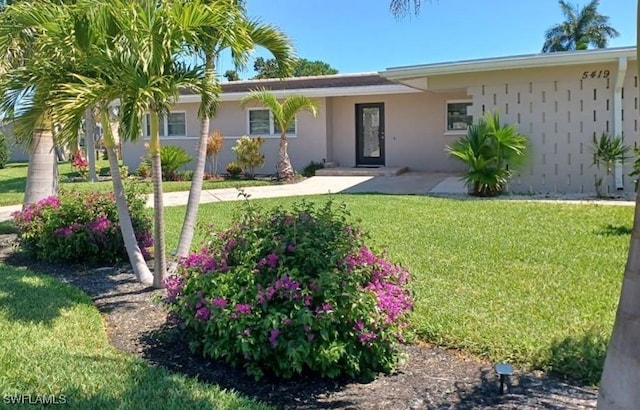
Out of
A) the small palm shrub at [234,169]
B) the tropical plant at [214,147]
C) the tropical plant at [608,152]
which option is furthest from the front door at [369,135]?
the tropical plant at [608,152]

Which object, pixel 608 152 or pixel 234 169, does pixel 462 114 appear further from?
pixel 234 169

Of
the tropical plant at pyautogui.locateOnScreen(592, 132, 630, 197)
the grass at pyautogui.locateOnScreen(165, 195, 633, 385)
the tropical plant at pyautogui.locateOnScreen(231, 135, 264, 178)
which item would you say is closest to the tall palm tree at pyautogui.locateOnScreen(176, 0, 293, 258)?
the grass at pyautogui.locateOnScreen(165, 195, 633, 385)

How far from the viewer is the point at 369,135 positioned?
21.2 meters

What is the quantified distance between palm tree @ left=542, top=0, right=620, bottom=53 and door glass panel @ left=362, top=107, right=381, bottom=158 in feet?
97.7

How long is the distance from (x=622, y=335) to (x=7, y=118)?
6.61 meters

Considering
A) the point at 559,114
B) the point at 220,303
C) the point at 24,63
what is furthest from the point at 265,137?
the point at 220,303

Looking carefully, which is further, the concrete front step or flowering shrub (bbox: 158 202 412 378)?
the concrete front step

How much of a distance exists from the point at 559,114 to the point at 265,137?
1100 centimetres

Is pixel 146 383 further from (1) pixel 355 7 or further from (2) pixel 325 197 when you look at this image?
(2) pixel 325 197

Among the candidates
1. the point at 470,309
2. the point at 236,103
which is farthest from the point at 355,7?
the point at 236,103

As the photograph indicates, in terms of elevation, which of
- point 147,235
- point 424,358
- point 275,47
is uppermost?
point 275,47

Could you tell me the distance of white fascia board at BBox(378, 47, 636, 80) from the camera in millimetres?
12312

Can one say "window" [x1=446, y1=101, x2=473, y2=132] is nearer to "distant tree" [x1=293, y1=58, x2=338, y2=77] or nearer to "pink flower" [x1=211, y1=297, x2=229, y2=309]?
"pink flower" [x1=211, y1=297, x2=229, y2=309]

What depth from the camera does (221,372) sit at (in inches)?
168
